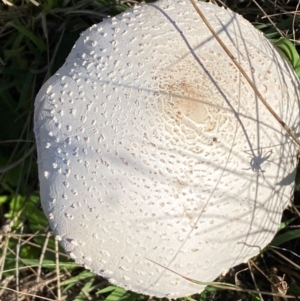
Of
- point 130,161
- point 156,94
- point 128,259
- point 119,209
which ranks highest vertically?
point 156,94

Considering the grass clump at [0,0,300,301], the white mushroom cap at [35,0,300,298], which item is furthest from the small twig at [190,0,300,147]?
the grass clump at [0,0,300,301]

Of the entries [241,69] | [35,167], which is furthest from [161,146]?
[35,167]

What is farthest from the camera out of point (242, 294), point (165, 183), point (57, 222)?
point (242, 294)

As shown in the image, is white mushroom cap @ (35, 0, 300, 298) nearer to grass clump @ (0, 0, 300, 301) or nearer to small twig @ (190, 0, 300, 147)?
small twig @ (190, 0, 300, 147)

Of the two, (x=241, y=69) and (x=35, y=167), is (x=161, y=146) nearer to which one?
(x=241, y=69)

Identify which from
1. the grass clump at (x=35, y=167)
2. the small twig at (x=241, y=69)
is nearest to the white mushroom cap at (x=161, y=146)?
the small twig at (x=241, y=69)

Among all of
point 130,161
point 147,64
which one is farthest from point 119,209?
point 147,64

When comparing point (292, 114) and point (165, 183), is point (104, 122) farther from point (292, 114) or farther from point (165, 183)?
point (292, 114)
